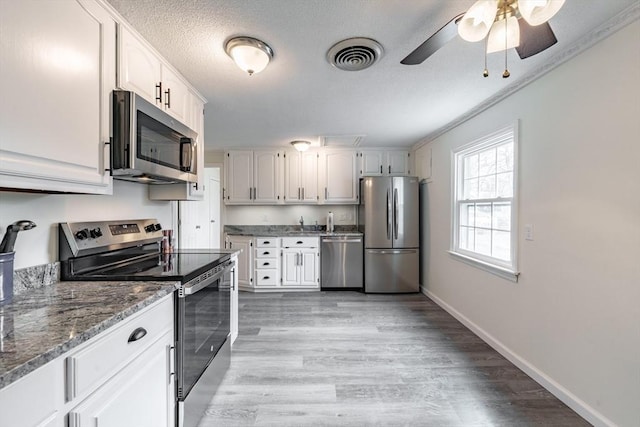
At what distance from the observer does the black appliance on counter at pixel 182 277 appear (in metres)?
1.39

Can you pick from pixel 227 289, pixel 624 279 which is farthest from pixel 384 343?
pixel 624 279

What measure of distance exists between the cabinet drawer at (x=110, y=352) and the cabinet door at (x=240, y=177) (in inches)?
130

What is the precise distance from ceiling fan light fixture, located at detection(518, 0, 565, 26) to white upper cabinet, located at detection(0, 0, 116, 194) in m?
1.78

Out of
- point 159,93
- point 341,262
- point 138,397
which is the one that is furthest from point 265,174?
point 138,397

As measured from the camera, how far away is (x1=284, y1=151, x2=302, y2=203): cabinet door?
14.7 feet

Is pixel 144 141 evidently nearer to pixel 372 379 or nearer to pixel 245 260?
pixel 372 379

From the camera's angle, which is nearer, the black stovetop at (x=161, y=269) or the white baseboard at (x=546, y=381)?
the black stovetop at (x=161, y=269)

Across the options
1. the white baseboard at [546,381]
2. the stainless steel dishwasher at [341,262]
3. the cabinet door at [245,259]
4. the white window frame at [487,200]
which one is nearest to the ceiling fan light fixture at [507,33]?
the white window frame at [487,200]

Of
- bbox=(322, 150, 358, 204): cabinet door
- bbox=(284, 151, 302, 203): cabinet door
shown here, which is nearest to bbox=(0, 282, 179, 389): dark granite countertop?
bbox=(284, 151, 302, 203): cabinet door

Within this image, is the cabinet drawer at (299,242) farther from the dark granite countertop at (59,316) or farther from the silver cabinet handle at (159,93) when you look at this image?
the dark granite countertop at (59,316)

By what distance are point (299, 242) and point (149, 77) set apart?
2.93m

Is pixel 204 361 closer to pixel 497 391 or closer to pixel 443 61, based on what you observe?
pixel 497 391

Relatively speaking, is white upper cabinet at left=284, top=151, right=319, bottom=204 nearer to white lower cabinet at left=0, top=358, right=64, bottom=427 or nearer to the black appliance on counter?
the black appliance on counter

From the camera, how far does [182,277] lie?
4.51 ft
